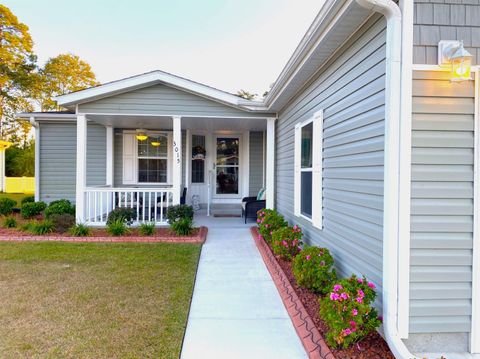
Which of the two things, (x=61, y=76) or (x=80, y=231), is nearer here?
(x=80, y=231)

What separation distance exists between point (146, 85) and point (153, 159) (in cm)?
299

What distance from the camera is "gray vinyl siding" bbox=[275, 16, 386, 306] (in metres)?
2.65

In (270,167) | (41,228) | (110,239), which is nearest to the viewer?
(110,239)

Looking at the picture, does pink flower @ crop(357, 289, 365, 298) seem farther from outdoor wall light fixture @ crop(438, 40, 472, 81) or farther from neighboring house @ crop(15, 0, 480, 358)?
outdoor wall light fixture @ crop(438, 40, 472, 81)

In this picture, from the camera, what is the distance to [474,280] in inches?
94.8

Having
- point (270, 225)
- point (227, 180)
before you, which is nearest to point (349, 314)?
point (270, 225)

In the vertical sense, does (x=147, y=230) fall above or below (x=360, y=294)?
below

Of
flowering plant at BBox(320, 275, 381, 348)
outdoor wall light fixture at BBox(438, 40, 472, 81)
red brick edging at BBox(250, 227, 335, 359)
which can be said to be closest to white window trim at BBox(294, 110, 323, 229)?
red brick edging at BBox(250, 227, 335, 359)

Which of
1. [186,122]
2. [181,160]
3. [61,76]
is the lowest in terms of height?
[181,160]

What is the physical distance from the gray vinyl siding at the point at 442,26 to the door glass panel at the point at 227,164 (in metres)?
7.53

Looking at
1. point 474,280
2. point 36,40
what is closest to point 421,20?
point 474,280

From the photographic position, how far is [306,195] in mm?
4867

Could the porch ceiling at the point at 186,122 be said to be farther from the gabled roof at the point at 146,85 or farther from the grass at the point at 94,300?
the grass at the point at 94,300

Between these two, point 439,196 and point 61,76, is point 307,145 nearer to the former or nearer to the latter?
point 439,196
